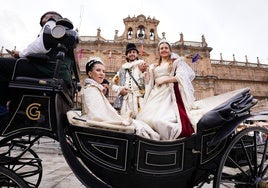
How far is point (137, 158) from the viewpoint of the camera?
5.32ft

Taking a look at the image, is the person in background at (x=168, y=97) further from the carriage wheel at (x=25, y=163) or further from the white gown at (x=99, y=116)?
the carriage wheel at (x=25, y=163)

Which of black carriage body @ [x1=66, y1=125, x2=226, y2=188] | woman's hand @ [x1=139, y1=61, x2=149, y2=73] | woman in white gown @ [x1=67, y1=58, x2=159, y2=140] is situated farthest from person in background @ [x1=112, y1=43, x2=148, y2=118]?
black carriage body @ [x1=66, y1=125, x2=226, y2=188]

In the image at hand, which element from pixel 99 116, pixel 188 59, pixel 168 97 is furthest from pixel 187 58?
pixel 99 116

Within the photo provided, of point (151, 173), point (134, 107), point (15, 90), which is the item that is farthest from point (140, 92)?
point (15, 90)

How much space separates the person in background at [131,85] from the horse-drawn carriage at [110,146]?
124cm

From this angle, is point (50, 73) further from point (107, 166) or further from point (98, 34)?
point (98, 34)

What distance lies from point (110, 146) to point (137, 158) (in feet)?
0.82

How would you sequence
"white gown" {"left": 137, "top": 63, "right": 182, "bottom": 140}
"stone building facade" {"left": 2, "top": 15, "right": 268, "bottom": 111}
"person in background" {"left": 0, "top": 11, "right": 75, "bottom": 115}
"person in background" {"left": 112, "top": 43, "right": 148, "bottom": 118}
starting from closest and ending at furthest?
"person in background" {"left": 0, "top": 11, "right": 75, "bottom": 115} < "white gown" {"left": 137, "top": 63, "right": 182, "bottom": 140} < "person in background" {"left": 112, "top": 43, "right": 148, "bottom": 118} < "stone building facade" {"left": 2, "top": 15, "right": 268, "bottom": 111}

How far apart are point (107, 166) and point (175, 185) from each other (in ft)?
2.08

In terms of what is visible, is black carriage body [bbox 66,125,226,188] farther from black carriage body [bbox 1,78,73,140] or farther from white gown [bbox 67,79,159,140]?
black carriage body [bbox 1,78,73,140]

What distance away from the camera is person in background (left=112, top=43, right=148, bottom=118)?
2990 millimetres

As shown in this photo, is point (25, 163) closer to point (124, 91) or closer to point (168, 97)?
point (168, 97)

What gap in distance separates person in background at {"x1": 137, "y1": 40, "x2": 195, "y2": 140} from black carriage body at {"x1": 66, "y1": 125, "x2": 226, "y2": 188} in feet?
0.71

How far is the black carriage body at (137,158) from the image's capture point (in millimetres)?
1584
